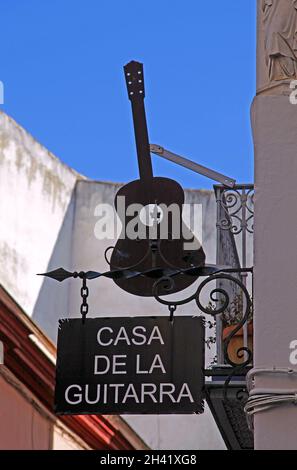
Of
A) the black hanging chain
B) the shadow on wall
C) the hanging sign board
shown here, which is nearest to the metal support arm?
the black hanging chain

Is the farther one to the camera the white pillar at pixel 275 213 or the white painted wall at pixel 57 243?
the white painted wall at pixel 57 243

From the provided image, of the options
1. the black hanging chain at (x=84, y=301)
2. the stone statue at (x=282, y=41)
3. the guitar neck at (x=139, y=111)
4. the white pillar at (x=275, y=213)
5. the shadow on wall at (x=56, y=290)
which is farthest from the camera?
the shadow on wall at (x=56, y=290)

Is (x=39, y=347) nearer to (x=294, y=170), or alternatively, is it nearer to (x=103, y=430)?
(x=103, y=430)

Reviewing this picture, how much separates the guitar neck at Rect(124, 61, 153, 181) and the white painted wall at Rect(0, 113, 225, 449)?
397 inches

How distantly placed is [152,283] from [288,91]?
1142mm

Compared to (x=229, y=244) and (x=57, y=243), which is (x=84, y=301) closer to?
(x=229, y=244)

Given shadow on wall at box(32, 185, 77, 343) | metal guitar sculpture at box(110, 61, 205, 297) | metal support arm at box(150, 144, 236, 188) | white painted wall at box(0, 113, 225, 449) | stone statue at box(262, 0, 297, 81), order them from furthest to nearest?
shadow on wall at box(32, 185, 77, 343)
white painted wall at box(0, 113, 225, 449)
metal support arm at box(150, 144, 236, 188)
metal guitar sculpture at box(110, 61, 205, 297)
stone statue at box(262, 0, 297, 81)

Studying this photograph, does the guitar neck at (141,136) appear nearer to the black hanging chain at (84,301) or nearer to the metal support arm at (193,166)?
the black hanging chain at (84,301)

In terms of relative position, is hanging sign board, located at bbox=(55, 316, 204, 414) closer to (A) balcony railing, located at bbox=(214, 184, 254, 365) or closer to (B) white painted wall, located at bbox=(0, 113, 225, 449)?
(A) balcony railing, located at bbox=(214, 184, 254, 365)

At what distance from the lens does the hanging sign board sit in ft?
19.1

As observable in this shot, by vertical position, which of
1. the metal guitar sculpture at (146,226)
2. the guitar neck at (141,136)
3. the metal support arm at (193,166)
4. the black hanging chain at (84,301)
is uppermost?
the metal support arm at (193,166)

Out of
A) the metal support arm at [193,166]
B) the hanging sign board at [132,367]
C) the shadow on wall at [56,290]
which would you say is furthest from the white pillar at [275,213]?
the shadow on wall at [56,290]

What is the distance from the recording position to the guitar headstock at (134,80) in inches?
256
